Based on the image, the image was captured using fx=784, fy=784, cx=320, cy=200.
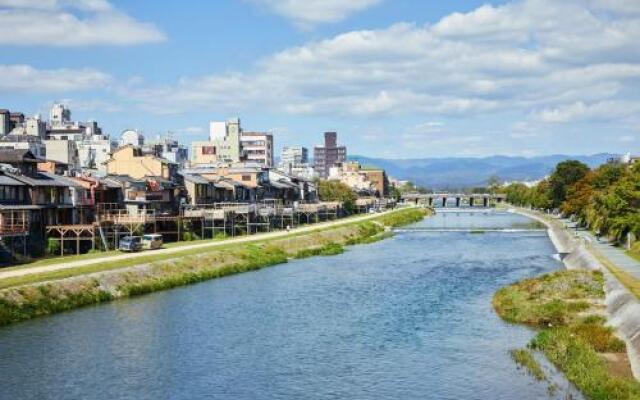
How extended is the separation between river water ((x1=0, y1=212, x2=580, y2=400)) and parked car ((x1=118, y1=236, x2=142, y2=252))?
12.0 metres

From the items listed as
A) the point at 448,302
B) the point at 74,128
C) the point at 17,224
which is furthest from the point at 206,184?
the point at 74,128

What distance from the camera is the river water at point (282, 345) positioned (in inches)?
1199

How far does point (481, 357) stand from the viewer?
34938 millimetres

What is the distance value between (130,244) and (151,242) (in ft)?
10.6

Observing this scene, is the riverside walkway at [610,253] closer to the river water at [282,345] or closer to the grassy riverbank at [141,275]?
the river water at [282,345]


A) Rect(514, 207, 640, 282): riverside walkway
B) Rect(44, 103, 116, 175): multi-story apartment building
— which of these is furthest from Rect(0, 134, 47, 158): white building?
Rect(514, 207, 640, 282): riverside walkway

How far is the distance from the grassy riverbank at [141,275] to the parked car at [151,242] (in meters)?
5.15

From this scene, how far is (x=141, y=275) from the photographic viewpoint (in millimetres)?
56094

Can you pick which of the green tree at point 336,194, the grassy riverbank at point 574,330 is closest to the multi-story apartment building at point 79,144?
the green tree at point 336,194

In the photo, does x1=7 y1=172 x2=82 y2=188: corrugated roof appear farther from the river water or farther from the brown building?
the brown building

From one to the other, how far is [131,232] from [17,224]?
44.6 feet

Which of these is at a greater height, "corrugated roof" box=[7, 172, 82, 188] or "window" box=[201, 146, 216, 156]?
"window" box=[201, 146, 216, 156]

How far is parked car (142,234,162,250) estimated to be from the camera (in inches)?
2815

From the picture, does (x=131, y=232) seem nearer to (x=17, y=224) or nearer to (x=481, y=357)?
(x=17, y=224)
